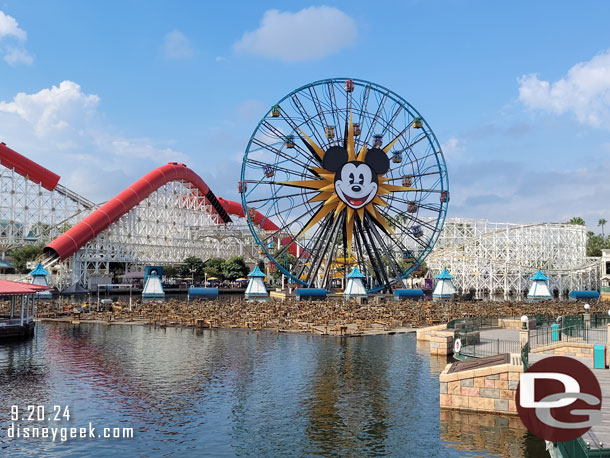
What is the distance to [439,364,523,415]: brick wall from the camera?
57.0ft

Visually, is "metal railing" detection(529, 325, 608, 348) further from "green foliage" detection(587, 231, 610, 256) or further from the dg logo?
"green foliage" detection(587, 231, 610, 256)

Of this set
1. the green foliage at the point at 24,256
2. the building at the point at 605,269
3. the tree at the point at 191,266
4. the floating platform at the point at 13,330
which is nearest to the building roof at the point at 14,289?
the floating platform at the point at 13,330

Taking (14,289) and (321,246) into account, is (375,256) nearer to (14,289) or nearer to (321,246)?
(321,246)

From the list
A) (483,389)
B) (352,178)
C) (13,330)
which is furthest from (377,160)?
(483,389)

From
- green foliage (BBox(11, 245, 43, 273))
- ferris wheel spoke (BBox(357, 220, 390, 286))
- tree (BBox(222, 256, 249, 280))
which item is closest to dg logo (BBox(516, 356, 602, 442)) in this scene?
ferris wheel spoke (BBox(357, 220, 390, 286))

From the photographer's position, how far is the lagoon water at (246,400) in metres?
15.3

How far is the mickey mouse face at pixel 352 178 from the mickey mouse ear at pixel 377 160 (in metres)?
0.21

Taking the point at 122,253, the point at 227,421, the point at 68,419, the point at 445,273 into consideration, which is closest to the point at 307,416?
the point at 227,421

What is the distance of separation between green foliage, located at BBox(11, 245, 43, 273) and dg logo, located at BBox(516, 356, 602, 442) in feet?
277

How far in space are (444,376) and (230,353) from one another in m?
13.0

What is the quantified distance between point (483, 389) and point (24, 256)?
3189 inches

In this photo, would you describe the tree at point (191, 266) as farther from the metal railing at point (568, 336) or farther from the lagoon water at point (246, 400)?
the metal railing at point (568, 336)

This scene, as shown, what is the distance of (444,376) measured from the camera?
18.6 metres

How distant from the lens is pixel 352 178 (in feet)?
195
